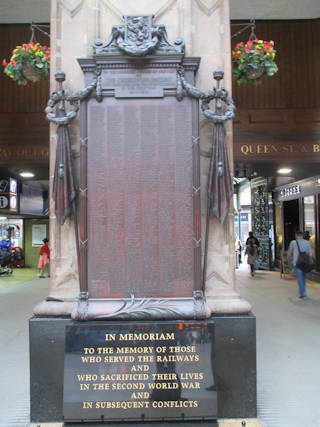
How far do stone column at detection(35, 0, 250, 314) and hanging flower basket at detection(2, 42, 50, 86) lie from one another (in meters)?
0.82

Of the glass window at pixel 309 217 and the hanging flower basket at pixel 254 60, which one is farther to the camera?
→ the glass window at pixel 309 217

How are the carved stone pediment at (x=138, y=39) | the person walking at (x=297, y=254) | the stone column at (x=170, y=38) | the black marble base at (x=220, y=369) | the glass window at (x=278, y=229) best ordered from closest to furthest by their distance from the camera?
the black marble base at (x=220, y=369), the carved stone pediment at (x=138, y=39), the stone column at (x=170, y=38), the person walking at (x=297, y=254), the glass window at (x=278, y=229)

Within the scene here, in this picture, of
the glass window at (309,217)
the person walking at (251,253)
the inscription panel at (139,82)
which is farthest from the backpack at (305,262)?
the inscription panel at (139,82)

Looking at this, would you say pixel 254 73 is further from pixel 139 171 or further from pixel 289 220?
pixel 289 220

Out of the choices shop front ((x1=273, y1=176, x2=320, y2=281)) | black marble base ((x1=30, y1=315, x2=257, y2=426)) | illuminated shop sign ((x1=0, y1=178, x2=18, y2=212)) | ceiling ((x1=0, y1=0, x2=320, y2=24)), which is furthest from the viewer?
shop front ((x1=273, y1=176, x2=320, y2=281))

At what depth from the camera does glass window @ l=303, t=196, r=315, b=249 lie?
45.1 ft

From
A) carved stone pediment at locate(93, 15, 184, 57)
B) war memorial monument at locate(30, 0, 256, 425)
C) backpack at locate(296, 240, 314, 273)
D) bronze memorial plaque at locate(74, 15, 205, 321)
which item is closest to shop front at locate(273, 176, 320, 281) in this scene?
backpack at locate(296, 240, 314, 273)

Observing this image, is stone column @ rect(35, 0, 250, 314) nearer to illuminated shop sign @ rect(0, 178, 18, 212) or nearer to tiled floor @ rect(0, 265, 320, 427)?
tiled floor @ rect(0, 265, 320, 427)

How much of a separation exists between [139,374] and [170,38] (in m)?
3.54

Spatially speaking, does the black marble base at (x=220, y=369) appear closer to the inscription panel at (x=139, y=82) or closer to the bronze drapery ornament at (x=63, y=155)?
the bronze drapery ornament at (x=63, y=155)

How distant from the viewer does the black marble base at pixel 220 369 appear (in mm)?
3723

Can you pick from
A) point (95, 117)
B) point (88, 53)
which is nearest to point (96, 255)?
point (95, 117)

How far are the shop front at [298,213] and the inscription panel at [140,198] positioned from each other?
10072mm

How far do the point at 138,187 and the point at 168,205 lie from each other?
37 cm
